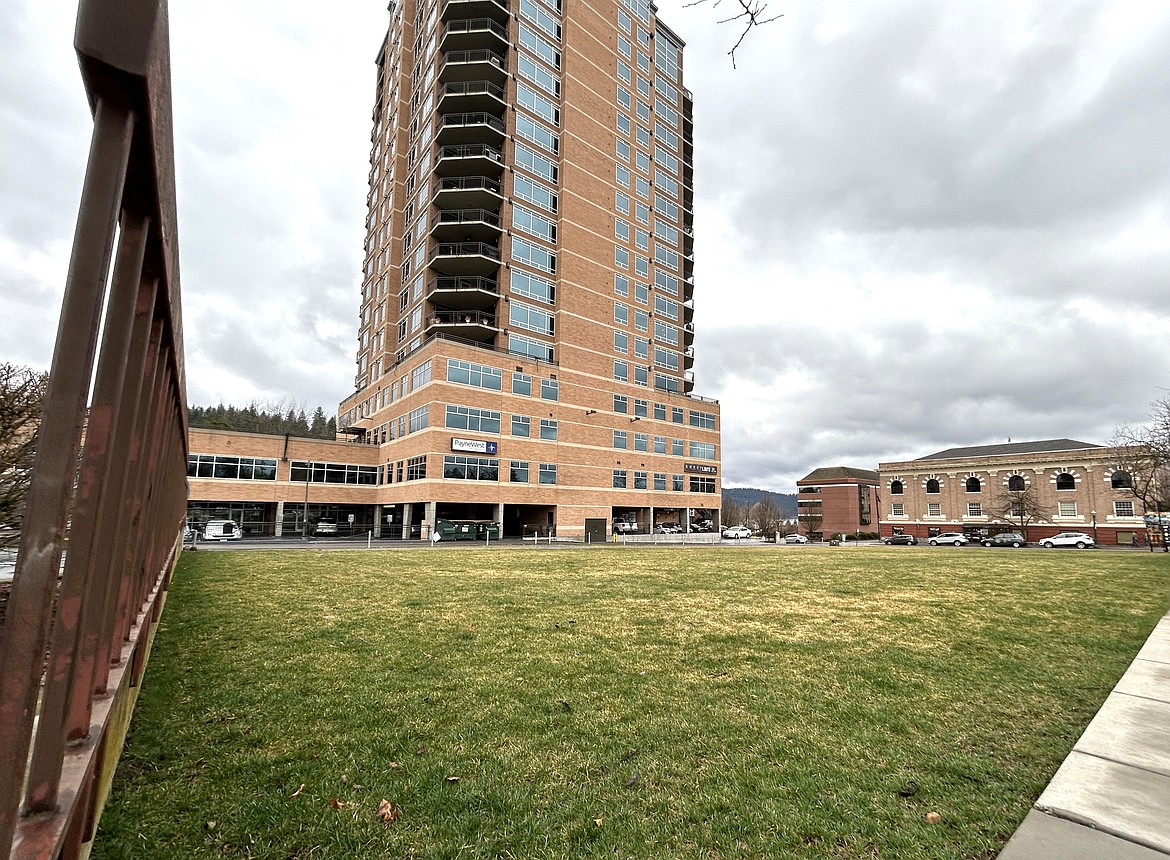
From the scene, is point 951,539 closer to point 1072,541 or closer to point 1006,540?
point 1006,540

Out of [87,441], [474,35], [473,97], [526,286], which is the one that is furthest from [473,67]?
[87,441]

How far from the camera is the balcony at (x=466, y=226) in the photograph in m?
51.7

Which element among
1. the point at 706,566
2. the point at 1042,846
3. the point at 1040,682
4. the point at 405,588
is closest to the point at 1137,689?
the point at 1040,682

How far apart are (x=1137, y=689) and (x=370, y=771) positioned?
7.65 m

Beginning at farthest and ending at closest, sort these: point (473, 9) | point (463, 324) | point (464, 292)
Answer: point (473, 9) < point (464, 292) < point (463, 324)

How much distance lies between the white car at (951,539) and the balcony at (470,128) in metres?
65.5

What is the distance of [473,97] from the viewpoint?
2062 inches

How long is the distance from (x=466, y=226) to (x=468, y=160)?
5755 millimetres

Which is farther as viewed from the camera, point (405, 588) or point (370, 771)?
point (405, 588)

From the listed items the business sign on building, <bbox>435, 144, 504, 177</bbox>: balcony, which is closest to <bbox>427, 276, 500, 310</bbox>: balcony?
<bbox>435, 144, 504, 177</bbox>: balcony

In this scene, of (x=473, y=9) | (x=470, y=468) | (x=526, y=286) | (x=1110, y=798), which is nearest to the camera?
(x=1110, y=798)

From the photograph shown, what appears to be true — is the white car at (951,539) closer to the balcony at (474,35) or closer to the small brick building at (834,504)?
the small brick building at (834,504)

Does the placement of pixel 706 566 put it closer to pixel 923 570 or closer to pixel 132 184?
pixel 923 570

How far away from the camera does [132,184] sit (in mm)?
1909
